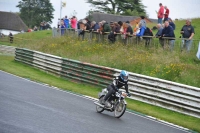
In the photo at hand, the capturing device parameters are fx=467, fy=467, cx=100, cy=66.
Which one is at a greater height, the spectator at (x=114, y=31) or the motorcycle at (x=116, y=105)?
the spectator at (x=114, y=31)

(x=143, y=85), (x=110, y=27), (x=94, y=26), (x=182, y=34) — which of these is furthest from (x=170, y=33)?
(x=94, y=26)

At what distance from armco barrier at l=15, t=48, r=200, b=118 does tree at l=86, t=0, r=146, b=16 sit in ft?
200

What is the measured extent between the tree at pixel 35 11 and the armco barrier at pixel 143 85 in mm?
103498

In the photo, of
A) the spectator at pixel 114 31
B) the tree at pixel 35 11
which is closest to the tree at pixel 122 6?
the tree at pixel 35 11

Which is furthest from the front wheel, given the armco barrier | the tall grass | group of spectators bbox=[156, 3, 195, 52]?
group of spectators bbox=[156, 3, 195, 52]

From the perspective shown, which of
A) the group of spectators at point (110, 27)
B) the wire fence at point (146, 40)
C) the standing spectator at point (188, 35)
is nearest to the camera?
the standing spectator at point (188, 35)

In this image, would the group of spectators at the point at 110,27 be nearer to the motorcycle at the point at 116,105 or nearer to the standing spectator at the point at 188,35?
the standing spectator at the point at 188,35

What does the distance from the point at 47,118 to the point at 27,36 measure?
52577 millimetres

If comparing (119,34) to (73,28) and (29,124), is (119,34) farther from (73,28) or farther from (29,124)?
(29,124)

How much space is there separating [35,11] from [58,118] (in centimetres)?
12298

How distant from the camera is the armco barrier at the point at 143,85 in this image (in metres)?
17.4

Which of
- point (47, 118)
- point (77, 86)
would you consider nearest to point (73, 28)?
point (77, 86)

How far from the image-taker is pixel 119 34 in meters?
26.6

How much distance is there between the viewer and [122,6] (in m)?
89.2
